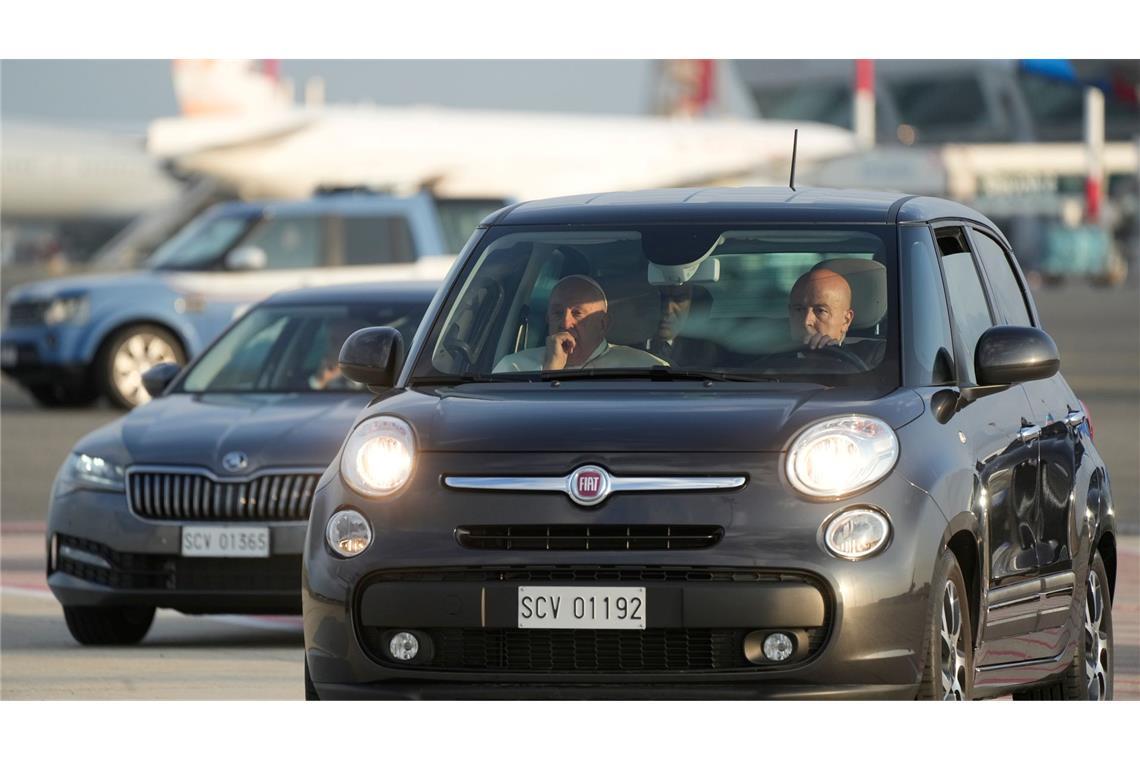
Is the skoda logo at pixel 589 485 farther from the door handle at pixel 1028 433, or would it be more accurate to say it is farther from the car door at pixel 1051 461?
the car door at pixel 1051 461

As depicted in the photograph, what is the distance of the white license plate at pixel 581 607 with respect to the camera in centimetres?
609

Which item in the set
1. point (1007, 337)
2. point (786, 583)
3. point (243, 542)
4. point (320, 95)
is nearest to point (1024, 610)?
point (1007, 337)

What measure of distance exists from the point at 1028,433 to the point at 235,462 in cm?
411

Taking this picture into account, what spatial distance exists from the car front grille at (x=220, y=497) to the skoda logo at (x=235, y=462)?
0.21ft

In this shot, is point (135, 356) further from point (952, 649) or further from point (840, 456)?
point (840, 456)

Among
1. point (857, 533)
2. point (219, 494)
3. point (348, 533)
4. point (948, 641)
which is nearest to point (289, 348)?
point (219, 494)

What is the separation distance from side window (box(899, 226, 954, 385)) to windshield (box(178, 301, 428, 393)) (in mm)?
4994

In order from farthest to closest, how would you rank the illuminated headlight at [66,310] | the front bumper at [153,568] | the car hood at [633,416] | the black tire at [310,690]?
the illuminated headlight at [66,310] < the front bumper at [153,568] < the black tire at [310,690] < the car hood at [633,416]

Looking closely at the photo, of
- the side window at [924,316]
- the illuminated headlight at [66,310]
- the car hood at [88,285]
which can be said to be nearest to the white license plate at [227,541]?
the side window at [924,316]

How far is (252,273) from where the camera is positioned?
962 inches

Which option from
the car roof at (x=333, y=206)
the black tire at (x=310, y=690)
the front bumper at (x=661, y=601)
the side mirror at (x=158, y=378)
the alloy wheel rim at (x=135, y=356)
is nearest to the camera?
the front bumper at (x=661, y=601)

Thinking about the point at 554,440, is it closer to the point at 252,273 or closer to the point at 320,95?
the point at 252,273

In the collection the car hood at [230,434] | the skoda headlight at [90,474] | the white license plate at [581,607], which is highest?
the car hood at [230,434]

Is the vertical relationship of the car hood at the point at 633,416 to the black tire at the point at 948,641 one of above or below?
above
